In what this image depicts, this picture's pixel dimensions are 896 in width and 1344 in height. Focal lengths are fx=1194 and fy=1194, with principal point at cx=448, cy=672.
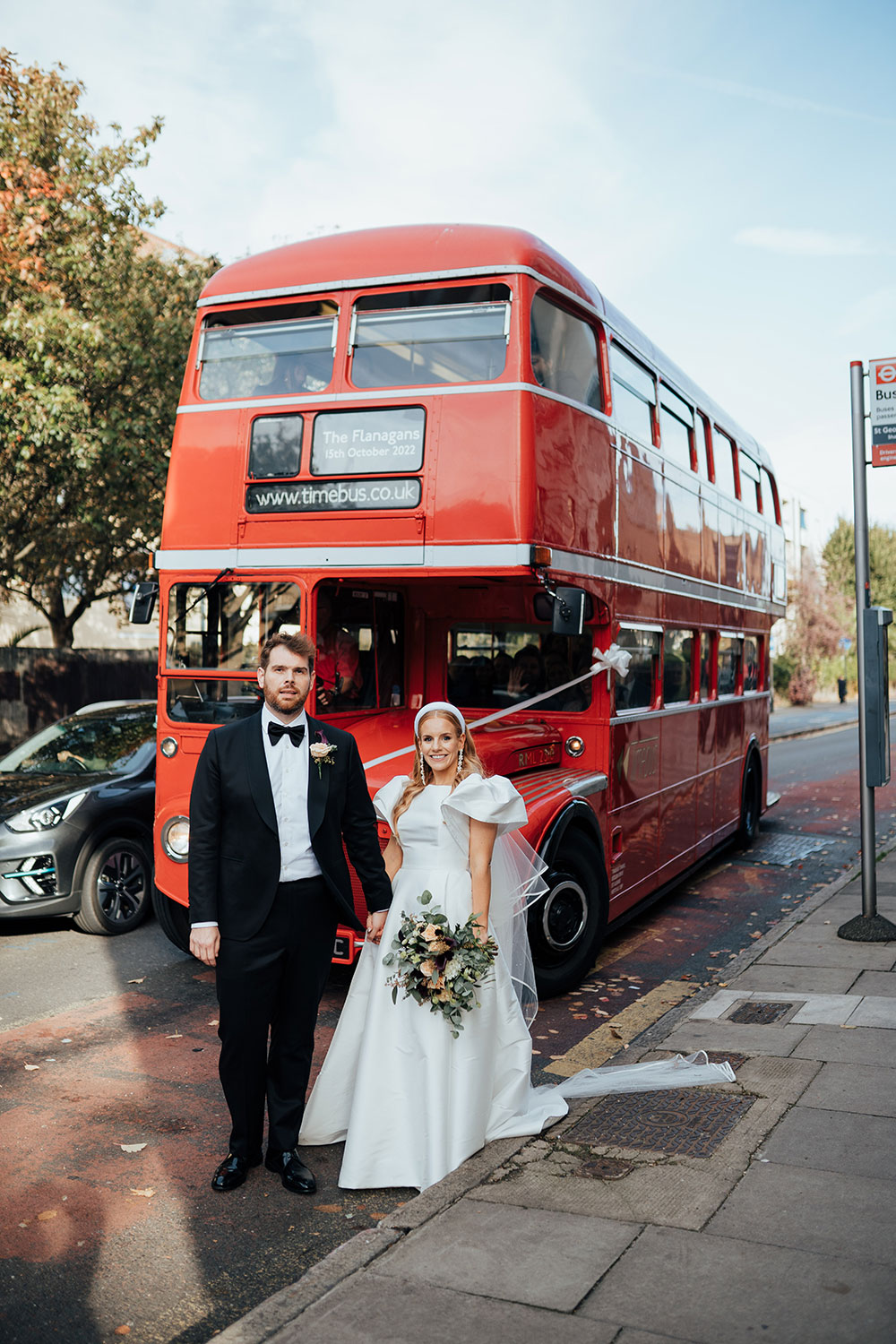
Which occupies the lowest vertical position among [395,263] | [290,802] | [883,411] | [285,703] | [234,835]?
[234,835]

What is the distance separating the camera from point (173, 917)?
7.44m

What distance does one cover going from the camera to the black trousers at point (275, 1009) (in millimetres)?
4391

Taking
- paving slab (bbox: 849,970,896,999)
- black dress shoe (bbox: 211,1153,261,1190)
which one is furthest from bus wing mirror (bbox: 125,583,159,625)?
paving slab (bbox: 849,970,896,999)

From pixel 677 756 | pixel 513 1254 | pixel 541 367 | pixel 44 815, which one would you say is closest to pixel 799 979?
pixel 677 756

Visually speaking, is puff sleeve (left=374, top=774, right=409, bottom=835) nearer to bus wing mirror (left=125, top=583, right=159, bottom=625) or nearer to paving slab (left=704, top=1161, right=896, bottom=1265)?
paving slab (left=704, top=1161, right=896, bottom=1265)

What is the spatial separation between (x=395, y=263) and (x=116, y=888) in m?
4.85

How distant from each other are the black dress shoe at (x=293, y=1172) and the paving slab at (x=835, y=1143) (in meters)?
1.64

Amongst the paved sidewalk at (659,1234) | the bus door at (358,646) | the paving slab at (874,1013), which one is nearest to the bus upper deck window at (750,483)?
the bus door at (358,646)

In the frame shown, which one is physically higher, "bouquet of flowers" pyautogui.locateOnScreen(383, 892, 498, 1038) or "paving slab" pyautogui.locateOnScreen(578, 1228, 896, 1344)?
"bouquet of flowers" pyautogui.locateOnScreen(383, 892, 498, 1038)

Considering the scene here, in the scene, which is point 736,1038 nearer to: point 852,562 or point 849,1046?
→ point 849,1046

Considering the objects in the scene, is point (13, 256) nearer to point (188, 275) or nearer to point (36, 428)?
point (36, 428)

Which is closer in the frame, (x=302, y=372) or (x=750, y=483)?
(x=302, y=372)

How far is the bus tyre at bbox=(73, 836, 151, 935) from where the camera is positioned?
857cm

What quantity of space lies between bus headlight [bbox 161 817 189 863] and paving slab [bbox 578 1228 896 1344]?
413 cm
